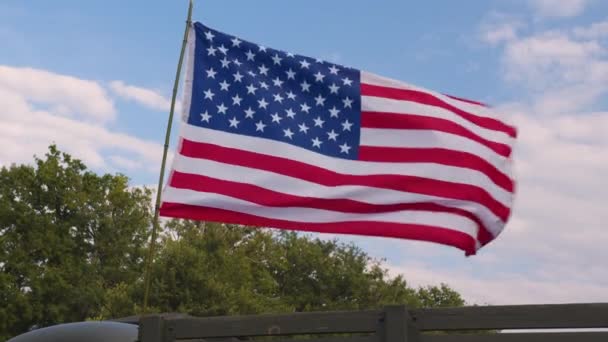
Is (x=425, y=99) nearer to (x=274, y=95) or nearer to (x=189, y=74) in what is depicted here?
(x=274, y=95)

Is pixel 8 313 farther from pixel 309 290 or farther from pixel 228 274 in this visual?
pixel 309 290

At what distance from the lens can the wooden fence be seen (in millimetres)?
6949

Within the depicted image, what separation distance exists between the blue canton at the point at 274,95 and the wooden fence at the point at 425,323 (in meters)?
4.63

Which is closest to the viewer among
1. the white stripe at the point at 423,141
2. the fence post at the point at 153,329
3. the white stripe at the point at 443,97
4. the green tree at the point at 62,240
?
the fence post at the point at 153,329

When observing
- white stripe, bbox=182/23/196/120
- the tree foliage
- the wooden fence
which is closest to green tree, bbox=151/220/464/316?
the tree foliage

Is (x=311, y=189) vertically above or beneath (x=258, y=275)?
beneath

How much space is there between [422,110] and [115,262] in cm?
4674

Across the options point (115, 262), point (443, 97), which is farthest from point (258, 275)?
point (443, 97)

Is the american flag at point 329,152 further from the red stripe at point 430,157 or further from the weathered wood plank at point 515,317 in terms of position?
the weathered wood plank at point 515,317

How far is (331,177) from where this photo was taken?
12250mm

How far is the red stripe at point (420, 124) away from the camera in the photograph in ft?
41.2

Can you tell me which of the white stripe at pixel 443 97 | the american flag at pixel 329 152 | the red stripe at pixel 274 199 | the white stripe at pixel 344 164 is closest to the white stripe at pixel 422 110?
the american flag at pixel 329 152

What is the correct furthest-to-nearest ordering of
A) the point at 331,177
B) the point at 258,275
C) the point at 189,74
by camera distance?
the point at 258,275
the point at 189,74
the point at 331,177

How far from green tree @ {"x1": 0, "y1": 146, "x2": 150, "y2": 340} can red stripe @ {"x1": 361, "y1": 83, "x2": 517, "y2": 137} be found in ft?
127
